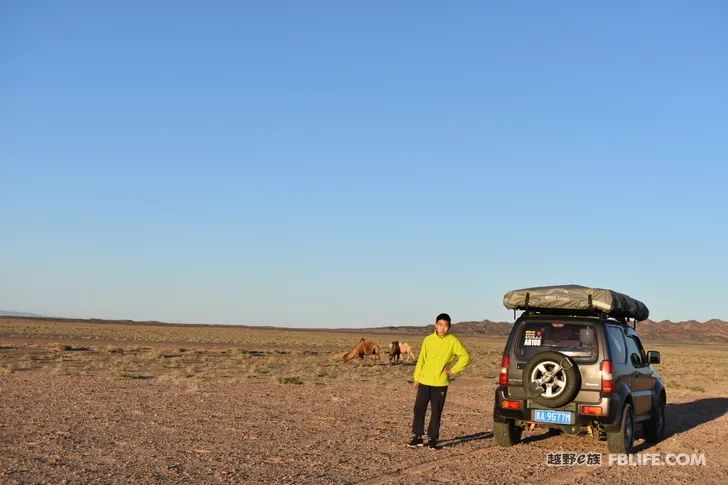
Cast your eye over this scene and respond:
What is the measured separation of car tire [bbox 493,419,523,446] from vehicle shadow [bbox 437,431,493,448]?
68 centimetres

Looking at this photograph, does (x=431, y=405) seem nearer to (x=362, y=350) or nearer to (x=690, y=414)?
(x=690, y=414)

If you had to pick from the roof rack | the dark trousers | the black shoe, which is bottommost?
the black shoe

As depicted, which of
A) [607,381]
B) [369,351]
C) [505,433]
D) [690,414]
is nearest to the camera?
[607,381]

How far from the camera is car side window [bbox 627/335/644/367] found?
495 inches

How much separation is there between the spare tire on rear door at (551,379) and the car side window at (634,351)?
184cm

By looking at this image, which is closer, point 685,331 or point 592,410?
point 592,410

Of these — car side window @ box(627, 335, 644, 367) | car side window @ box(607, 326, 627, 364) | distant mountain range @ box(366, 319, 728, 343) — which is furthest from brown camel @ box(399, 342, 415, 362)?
distant mountain range @ box(366, 319, 728, 343)

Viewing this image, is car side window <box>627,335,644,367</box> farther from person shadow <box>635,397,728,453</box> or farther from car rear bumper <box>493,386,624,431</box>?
car rear bumper <box>493,386,624,431</box>

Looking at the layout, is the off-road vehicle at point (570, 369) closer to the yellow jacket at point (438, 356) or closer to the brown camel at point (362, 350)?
the yellow jacket at point (438, 356)

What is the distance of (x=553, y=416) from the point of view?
1116 cm

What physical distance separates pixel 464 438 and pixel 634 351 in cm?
302

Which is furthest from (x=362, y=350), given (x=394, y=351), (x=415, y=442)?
(x=415, y=442)

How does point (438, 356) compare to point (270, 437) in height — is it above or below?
above

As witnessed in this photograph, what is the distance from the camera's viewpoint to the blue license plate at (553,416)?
36.3 feet
